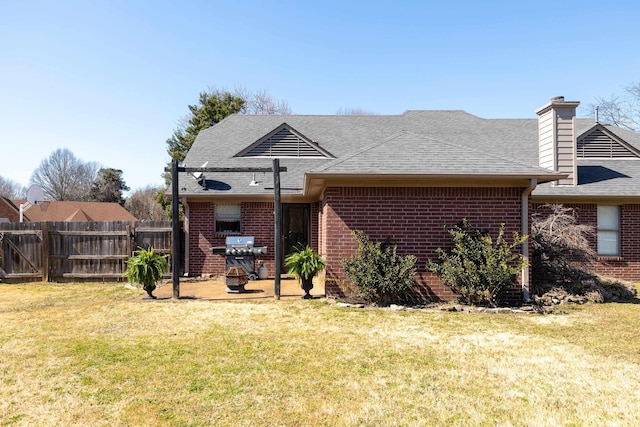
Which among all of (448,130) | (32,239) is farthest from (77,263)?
(448,130)

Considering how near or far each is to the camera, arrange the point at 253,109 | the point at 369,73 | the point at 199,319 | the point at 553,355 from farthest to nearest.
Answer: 1. the point at 253,109
2. the point at 369,73
3. the point at 199,319
4. the point at 553,355

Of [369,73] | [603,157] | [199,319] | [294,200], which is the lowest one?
[199,319]

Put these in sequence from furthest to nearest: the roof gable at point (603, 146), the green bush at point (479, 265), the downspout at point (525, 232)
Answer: the roof gable at point (603, 146) < the downspout at point (525, 232) < the green bush at point (479, 265)

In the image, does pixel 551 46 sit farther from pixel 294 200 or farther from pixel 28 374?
pixel 28 374

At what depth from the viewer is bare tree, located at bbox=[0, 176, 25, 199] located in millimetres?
60156

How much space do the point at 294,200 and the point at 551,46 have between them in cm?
1054

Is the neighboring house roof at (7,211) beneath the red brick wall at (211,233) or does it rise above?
above

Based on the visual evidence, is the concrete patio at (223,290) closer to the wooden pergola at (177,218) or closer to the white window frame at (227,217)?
the wooden pergola at (177,218)

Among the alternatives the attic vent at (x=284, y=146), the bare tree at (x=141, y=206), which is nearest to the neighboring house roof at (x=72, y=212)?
the bare tree at (x=141, y=206)

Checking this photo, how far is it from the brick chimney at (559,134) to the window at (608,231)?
66.4 inches

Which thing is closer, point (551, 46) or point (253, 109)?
point (551, 46)

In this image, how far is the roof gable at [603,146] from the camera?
13.5m

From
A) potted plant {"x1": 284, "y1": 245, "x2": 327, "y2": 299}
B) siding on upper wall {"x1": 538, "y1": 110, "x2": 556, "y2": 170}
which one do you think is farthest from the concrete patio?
siding on upper wall {"x1": 538, "y1": 110, "x2": 556, "y2": 170}

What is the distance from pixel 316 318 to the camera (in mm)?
7023
